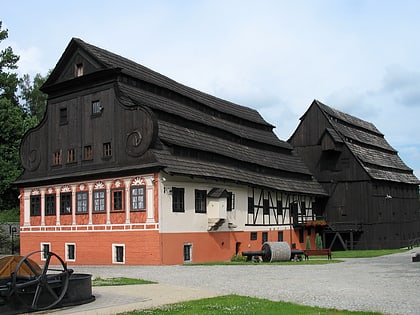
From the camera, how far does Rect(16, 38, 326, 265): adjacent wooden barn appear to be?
98.3 ft

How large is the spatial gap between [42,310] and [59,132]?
23365 millimetres

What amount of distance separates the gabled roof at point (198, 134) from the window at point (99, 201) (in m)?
4.12

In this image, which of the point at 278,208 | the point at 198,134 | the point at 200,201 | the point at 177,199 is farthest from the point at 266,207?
the point at 177,199

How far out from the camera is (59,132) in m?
35.0

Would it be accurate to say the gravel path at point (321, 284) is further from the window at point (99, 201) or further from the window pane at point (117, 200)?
the window at point (99, 201)

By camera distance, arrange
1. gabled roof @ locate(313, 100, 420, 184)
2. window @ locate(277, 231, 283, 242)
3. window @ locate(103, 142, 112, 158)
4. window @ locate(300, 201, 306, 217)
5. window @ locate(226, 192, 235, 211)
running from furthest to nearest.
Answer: gabled roof @ locate(313, 100, 420, 184) < window @ locate(300, 201, 306, 217) < window @ locate(277, 231, 283, 242) < window @ locate(226, 192, 235, 211) < window @ locate(103, 142, 112, 158)

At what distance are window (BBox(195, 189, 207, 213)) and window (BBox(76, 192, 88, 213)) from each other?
5.99m

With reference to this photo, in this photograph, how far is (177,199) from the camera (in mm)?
30672

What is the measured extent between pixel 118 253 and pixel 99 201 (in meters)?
3.04

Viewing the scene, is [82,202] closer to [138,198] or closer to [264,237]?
[138,198]

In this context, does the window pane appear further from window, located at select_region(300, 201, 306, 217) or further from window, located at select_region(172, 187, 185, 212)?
window, located at select_region(300, 201, 306, 217)

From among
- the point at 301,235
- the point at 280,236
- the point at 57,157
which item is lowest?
the point at 301,235

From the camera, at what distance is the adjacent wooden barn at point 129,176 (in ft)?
98.3

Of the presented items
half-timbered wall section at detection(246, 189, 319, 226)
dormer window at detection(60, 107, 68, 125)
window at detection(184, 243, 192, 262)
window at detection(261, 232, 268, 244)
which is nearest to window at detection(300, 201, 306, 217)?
half-timbered wall section at detection(246, 189, 319, 226)
